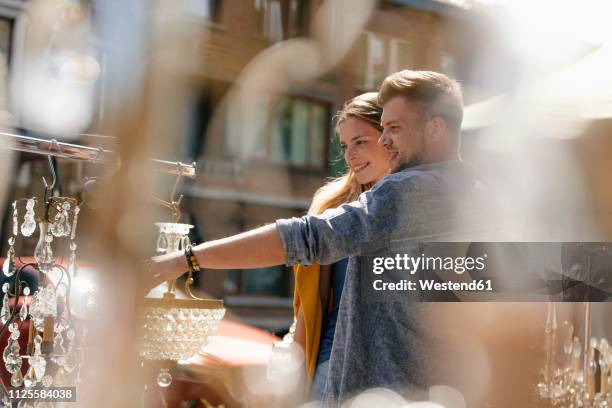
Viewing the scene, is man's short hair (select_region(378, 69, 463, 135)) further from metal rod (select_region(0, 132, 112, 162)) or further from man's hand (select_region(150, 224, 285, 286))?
metal rod (select_region(0, 132, 112, 162))

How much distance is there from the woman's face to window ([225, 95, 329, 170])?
8.68 m

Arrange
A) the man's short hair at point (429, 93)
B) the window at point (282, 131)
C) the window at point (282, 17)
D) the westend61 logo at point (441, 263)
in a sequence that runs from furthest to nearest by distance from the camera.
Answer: the window at point (282, 131), the window at point (282, 17), the man's short hair at point (429, 93), the westend61 logo at point (441, 263)

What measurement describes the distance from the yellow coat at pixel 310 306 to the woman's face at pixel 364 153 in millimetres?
230

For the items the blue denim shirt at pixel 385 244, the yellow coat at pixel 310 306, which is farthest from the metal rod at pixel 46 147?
the yellow coat at pixel 310 306

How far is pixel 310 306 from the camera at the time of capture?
4.88 feet

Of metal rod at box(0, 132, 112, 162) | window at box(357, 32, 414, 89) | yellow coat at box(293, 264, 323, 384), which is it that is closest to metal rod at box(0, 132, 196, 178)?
metal rod at box(0, 132, 112, 162)

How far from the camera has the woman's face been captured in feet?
5.07

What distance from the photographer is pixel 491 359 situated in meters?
1.09

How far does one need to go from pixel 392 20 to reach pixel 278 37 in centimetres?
386

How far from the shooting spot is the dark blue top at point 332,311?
1.49 meters

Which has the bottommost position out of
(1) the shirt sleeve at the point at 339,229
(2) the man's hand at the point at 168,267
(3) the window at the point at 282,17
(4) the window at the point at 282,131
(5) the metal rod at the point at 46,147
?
(2) the man's hand at the point at 168,267

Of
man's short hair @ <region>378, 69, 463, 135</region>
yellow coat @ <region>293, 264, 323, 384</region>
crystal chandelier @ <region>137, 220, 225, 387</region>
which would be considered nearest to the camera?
crystal chandelier @ <region>137, 220, 225, 387</region>

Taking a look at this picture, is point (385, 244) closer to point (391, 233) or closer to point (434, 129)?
point (391, 233)

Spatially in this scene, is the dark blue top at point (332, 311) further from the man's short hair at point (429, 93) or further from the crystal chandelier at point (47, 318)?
the crystal chandelier at point (47, 318)
